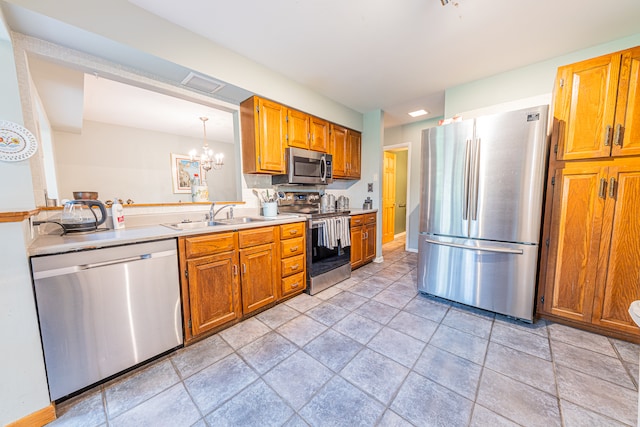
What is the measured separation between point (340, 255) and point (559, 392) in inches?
82.4

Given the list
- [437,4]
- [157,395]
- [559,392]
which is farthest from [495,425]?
[437,4]

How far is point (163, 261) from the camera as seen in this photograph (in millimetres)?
1594

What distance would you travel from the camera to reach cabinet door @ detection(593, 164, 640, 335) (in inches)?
66.7

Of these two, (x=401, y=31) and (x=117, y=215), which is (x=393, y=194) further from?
(x=117, y=215)

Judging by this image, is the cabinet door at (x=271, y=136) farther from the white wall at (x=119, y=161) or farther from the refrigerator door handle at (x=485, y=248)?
the refrigerator door handle at (x=485, y=248)

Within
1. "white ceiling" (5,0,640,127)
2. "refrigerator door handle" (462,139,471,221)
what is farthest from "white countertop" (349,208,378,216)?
"white ceiling" (5,0,640,127)

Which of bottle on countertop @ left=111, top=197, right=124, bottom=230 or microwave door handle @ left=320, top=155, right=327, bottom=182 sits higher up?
microwave door handle @ left=320, top=155, right=327, bottom=182

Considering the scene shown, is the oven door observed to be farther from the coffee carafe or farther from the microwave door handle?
the coffee carafe

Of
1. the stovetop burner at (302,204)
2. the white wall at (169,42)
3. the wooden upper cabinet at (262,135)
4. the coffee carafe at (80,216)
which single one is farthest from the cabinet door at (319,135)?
the coffee carafe at (80,216)

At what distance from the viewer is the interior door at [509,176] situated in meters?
1.91

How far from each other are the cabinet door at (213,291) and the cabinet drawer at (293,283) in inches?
21.1

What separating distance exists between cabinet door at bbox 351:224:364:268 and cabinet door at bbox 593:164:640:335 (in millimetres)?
2296

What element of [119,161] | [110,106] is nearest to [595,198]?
[110,106]

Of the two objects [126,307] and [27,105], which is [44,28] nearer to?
[27,105]
